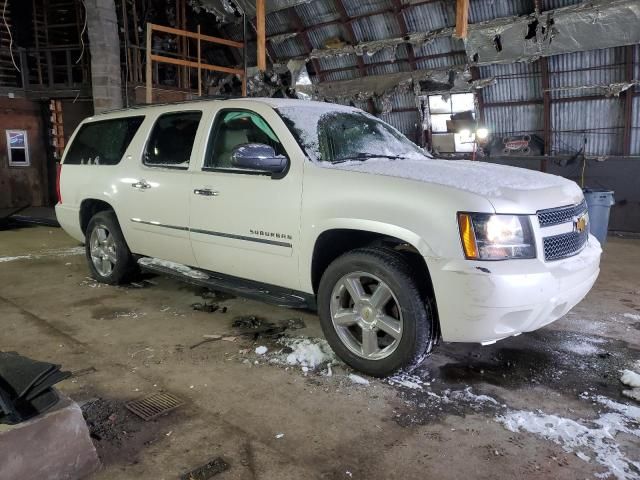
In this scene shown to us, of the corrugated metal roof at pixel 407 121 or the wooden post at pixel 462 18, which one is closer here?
the wooden post at pixel 462 18

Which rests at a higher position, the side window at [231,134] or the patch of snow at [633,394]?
the side window at [231,134]

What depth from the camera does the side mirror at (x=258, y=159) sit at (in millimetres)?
3506

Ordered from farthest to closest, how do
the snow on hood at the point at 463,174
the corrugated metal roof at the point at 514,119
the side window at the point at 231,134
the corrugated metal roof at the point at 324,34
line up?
the corrugated metal roof at the point at 324,34
the corrugated metal roof at the point at 514,119
the side window at the point at 231,134
the snow on hood at the point at 463,174

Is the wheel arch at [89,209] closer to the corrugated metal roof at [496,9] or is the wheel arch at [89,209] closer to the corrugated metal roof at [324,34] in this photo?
the corrugated metal roof at [496,9]

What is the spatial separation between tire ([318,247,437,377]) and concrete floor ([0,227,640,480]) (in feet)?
0.59

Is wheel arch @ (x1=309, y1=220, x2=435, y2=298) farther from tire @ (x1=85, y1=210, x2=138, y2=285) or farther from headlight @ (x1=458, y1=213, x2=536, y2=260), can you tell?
tire @ (x1=85, y1=210, x2=138, y2=285)

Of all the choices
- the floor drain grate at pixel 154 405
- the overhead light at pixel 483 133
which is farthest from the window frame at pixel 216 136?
the overhead light at pixel 483 133

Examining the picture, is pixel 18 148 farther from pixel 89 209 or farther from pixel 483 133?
pixel 483 133

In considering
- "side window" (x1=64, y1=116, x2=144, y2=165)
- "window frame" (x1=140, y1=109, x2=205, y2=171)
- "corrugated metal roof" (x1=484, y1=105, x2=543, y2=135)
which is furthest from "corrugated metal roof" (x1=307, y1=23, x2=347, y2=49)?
"window frame" (x1=140, y1=109, x2=205, y2=171)

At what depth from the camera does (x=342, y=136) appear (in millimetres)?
3992

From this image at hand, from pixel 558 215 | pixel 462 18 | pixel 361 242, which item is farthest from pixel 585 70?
pixel 361 242

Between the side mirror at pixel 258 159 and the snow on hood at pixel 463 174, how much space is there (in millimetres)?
319

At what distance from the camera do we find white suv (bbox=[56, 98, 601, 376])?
283cm

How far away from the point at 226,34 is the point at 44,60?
496cm
